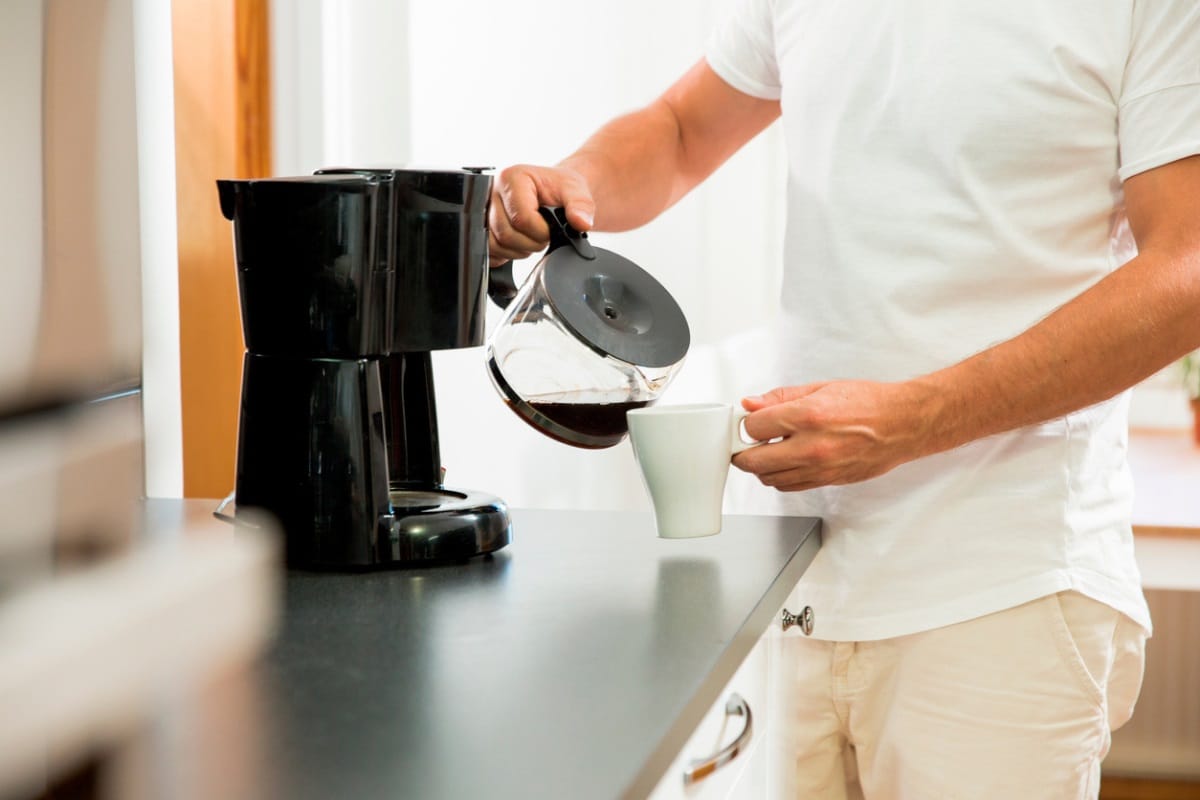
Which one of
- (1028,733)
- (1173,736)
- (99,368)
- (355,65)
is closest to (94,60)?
(99,368)

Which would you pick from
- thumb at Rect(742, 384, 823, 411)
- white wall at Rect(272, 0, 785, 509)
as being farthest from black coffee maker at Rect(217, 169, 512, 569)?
white wall at Rect(272, 0, 785, 509)

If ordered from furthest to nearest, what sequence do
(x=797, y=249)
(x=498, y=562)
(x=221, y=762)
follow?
1. (x=797, y=249)
2. (x=498, y=562)
3. (x=221, y=762)

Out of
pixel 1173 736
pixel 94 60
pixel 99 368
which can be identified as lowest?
pixel 1173 736

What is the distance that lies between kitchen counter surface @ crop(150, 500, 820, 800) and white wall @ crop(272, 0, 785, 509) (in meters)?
0.76

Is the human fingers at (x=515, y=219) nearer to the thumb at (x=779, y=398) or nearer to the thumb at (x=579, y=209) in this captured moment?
the thumb at (x=579, y=209)

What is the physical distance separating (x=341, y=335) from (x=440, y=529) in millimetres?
158

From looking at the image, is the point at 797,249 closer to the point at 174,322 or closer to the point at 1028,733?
the point at 1028,733

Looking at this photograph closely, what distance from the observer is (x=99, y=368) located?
3.79 feet

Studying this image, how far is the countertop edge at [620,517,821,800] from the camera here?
23.8 inches

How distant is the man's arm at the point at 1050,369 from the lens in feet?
3.37

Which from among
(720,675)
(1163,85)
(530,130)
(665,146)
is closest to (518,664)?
(720,675)

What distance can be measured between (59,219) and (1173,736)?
246cm

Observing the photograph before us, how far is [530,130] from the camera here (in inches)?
77.7

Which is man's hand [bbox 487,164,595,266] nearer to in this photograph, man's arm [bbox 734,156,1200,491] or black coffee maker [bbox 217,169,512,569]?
black coffee maker [bbox 217,169,512,569]
